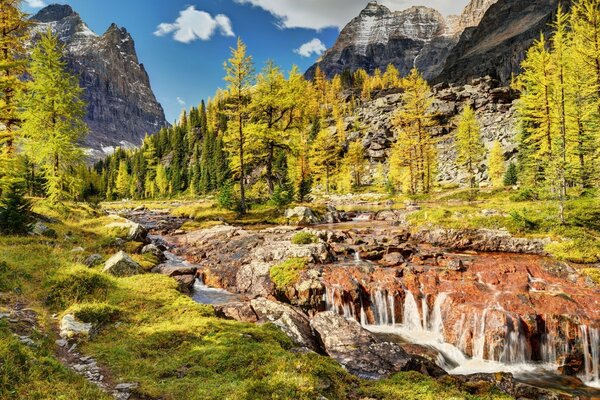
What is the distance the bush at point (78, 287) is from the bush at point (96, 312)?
117cm

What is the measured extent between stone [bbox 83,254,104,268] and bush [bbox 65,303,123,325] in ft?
20.3

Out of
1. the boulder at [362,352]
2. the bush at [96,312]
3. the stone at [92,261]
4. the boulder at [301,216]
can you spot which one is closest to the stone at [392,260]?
the boulder at [362,352]

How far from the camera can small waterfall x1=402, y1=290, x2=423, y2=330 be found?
15.4 metres

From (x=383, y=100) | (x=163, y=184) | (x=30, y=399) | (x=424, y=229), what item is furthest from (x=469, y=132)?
(x=163, y=184)

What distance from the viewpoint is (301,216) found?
34.8 meters

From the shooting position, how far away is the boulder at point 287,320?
10749mm

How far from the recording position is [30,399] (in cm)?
548

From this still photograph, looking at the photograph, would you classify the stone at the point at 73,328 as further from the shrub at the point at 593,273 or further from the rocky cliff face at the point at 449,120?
the rocky cliff face at the point at 449,120

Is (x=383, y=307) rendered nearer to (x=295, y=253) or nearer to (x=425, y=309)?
(x=425, y=309)

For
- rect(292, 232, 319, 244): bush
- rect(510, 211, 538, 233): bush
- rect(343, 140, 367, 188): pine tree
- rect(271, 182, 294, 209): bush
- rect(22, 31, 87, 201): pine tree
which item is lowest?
rect(292, 232, 319, 244): bush

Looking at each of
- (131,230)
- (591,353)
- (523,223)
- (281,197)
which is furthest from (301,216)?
(591,353)

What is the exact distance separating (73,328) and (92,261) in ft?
26.5

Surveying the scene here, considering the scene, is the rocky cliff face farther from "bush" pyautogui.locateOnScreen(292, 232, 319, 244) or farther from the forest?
"bush" pyautogui.locateOnScreen(292, 232, 319, 244)

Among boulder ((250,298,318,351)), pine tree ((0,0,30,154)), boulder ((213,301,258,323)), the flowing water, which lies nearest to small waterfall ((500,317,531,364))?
the flowing water
